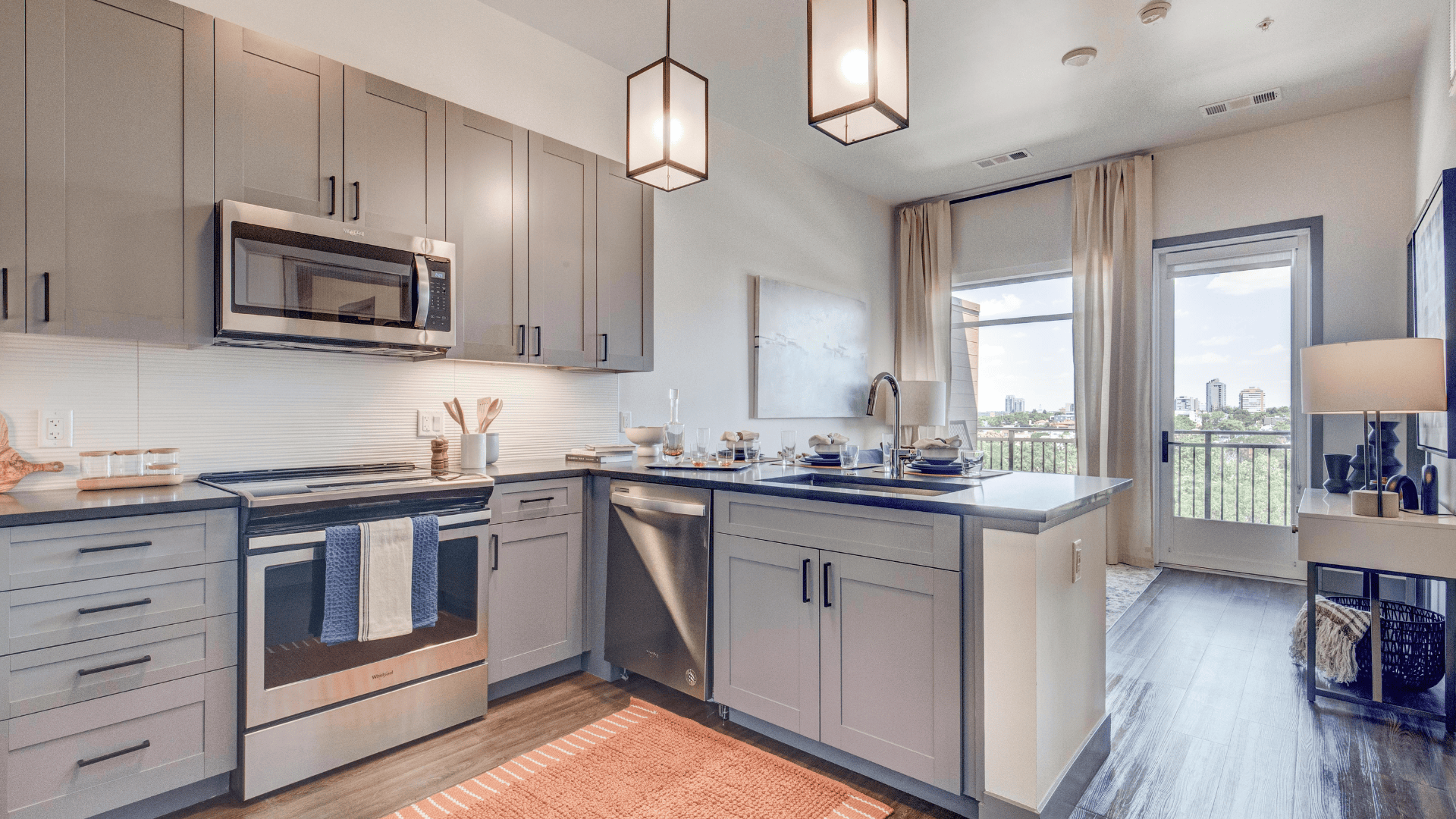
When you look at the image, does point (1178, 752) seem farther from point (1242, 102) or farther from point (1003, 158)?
point (1003, 158)

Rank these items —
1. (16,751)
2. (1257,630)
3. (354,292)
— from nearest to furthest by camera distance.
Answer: (16,751)
(354,292)
(1257,630)

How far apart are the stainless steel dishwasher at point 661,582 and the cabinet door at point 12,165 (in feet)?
6.08

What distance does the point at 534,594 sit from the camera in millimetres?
2666

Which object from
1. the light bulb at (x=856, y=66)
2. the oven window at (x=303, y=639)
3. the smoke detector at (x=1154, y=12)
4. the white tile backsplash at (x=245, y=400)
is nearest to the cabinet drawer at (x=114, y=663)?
the oven window at (x=303, y=639)

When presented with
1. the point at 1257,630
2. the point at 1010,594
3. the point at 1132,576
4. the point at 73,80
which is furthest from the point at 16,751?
the point at 1132,576

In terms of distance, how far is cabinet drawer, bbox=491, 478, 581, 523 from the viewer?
2.55m

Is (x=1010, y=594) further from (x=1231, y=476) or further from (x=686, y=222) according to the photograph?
(x=1231, y=476)

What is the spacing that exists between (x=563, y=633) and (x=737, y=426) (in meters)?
2.06

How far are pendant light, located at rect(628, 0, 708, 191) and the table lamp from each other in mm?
2617

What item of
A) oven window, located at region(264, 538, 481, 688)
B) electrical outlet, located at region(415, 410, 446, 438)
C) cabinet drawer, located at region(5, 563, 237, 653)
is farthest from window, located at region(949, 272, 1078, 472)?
cabinet drawer, located at region(5, 563, 237, 653)

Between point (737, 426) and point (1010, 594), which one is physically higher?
point (737, 426)

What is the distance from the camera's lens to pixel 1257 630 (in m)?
3.49

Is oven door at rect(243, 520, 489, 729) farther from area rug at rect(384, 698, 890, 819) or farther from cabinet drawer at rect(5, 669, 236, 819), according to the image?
area rug at rect(384, 698, 890, 819)

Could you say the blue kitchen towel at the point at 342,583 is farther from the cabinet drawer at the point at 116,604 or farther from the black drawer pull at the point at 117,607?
the black drawer pull at the point at 117,607
